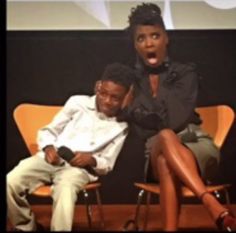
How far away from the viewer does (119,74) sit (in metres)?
3.46

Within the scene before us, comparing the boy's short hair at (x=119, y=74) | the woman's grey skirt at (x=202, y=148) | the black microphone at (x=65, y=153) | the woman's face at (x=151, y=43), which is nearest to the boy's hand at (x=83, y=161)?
the black microphone at (x=65, y=153)

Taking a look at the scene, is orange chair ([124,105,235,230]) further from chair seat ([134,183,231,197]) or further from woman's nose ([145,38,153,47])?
woman's nose ([145,38,153,47])

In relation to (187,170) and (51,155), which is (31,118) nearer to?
(51,155)

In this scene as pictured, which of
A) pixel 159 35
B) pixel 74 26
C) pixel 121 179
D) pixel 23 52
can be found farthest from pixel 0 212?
pixel 159 35

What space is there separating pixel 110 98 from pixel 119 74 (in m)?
0.16

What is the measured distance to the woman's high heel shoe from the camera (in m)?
3.19

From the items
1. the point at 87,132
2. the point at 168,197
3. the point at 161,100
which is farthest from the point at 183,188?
the point at 87,132

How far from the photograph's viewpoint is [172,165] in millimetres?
3236

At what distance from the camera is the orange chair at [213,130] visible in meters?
3.38

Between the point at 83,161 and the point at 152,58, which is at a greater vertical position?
the point at 152,58

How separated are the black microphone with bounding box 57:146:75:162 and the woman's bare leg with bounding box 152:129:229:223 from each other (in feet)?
1.88

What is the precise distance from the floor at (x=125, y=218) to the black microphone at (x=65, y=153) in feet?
1.03

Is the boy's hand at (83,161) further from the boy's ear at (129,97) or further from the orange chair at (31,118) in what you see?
the boy's ear at (129,97)

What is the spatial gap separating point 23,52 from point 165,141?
108 cm
